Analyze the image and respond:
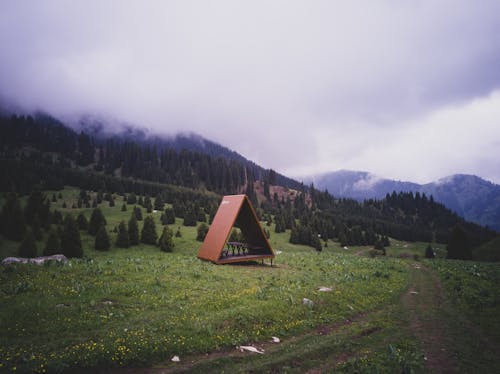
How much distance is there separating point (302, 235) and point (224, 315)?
61.9 m

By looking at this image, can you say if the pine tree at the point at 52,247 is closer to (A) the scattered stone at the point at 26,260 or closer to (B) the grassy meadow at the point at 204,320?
(A) the scattered stone at the point at 26,260

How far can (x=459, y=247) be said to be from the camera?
60.7 m

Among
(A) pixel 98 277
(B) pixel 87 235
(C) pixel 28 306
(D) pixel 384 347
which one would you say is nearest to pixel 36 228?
(B) pixel 87 235

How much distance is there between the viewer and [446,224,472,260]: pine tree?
197 feet

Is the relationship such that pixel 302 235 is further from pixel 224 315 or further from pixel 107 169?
pixel 107 169

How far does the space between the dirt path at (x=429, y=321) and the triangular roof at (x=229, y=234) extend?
12210 mm

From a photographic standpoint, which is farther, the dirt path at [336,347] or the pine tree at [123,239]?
the pine tree at [123,239]

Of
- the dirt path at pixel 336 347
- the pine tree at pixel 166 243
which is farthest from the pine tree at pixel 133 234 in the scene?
the dirt path at pixel 336 347

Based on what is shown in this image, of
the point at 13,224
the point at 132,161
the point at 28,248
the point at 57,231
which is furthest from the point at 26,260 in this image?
the point at 132,161

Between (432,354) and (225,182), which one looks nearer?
(432,354)

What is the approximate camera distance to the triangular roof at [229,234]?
76.0 feet

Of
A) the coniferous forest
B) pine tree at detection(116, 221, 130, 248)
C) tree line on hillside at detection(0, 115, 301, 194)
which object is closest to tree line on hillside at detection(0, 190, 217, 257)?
pine tree at detection(116, 221, 130, 248)

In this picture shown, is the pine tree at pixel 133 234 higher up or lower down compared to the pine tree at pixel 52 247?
higher up

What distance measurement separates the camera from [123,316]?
1040 centimetres
